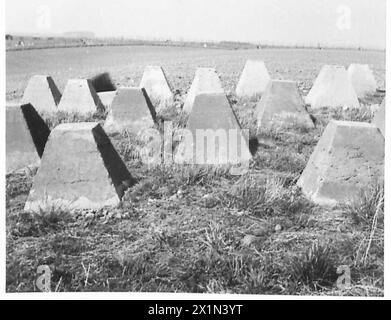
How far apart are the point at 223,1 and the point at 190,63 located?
4.00m

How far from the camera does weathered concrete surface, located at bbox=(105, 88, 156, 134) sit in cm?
566

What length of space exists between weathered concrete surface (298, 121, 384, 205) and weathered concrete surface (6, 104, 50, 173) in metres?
2.76

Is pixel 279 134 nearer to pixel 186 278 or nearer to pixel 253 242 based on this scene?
pixel 253 242

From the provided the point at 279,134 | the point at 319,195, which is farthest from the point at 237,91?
the point at 319,195

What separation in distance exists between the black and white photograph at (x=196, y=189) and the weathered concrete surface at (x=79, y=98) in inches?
48.2

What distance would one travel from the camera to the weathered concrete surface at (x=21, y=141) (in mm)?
4164

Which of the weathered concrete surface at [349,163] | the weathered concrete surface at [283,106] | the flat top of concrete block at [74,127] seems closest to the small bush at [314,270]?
the weathered concrete surface at [349,163]

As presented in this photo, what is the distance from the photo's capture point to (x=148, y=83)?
788cm

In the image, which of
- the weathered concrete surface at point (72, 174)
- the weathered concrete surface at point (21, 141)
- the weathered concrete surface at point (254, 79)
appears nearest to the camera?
the weathered concrete surface at point (72, 174)

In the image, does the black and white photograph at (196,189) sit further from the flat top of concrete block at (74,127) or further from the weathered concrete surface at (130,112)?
the weathered concrete surface at (130,112)

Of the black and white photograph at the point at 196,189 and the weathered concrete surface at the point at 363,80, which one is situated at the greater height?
the weathered concrete surface at the point at 363,80

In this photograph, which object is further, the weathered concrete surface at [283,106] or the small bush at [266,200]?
the weathered concrete surface at [283,106]

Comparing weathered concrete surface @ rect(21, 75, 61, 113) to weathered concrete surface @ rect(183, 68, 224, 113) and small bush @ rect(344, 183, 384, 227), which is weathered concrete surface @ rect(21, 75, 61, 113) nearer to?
weathered concrete surface @ rect(183, 68, 224, 113)

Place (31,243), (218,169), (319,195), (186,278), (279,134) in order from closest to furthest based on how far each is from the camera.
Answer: (186,278) → (31,243) → (319,195) → (218,169) → (279,134)
